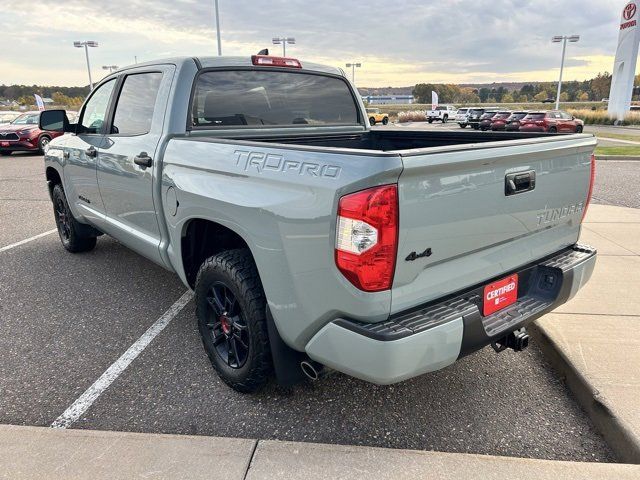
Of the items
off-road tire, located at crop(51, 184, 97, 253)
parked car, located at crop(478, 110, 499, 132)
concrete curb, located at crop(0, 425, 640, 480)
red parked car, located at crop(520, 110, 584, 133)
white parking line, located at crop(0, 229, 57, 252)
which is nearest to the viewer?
concrete curb, located at crop(0, 425, 640, 480)

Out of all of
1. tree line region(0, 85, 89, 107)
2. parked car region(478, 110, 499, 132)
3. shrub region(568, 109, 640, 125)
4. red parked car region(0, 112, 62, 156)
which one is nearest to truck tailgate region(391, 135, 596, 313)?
red parked car region(0, 112, 62, 156)

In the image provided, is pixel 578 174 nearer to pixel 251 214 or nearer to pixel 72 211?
pixel 251 214

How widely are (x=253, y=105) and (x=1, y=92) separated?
11950 cm

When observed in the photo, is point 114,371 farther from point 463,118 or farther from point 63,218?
point 463,118

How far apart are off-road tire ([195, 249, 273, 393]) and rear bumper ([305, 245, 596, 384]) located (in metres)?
0.39

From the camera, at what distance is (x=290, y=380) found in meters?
2.57

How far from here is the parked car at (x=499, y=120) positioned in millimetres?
29403

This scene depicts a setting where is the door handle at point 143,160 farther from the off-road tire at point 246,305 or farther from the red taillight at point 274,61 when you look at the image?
the red taillight at point 274,61

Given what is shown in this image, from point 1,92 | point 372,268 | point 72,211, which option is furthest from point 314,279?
point 1,92

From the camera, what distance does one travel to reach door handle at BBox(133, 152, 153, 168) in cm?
328

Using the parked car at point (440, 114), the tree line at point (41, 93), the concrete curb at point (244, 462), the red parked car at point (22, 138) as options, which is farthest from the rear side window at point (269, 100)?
the tree line at point (41, 93)

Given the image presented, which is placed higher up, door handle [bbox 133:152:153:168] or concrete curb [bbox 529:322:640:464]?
door handle [bbox 133:152:153:168]

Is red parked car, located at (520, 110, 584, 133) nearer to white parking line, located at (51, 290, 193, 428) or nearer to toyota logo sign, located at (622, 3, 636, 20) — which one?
toyota logo sign, located at (622, 3, 636, 20)

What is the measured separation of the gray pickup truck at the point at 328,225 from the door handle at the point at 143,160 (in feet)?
0.04
